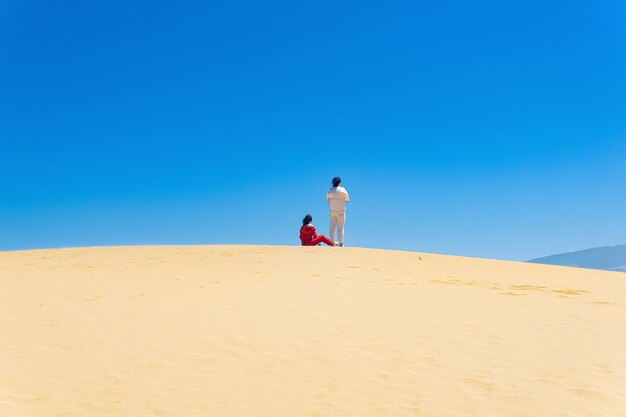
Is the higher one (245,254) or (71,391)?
(245,254)

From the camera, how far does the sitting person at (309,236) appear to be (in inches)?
686

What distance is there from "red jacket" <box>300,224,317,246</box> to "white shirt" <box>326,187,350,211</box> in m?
0.97

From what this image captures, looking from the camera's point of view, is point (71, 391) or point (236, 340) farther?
point (236, 340)

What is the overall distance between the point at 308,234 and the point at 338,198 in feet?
5.12

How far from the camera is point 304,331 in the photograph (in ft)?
22.4

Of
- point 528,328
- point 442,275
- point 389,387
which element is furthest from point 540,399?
point 442,275

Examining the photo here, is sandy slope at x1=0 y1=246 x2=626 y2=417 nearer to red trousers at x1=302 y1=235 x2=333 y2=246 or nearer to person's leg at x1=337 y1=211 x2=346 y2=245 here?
red trousers at x1=302 y1=235 x2=333 y2=246

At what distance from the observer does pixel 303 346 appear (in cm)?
614

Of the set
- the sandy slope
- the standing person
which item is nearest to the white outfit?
the standing person

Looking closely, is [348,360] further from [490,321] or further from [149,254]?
[149,254]

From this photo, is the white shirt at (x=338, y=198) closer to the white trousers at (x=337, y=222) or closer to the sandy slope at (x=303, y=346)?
the white trousers at (x=337, y=222)

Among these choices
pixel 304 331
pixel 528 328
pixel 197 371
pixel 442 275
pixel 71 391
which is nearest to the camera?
pixel 71 391

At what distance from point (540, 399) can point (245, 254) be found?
11.7 metres

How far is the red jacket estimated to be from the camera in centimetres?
1750
